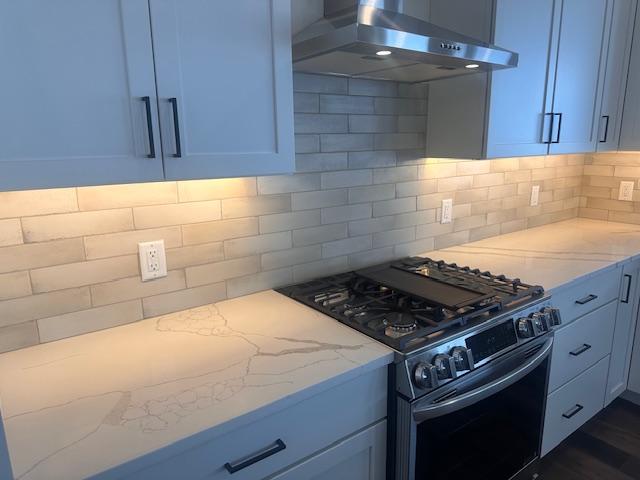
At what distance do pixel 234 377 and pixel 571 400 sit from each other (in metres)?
1.77

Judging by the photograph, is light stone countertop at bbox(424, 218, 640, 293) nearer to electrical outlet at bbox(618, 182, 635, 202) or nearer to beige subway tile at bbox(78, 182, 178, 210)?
electrical outlet at bbox(618, 182, 635, 202)

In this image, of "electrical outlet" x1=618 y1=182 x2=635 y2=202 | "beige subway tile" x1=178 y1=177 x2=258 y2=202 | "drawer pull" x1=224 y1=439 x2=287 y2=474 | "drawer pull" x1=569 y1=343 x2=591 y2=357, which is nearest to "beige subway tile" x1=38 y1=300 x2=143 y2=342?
"beige subway tile" x1=178 y1=177 x2=258 y2=202

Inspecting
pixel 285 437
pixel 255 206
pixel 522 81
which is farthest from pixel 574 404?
pixel 255 206

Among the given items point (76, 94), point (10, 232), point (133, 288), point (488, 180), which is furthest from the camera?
point (488, 180)

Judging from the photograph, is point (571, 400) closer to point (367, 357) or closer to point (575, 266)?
point (575, 266)

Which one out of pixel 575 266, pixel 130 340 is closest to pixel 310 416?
pixel 130 340

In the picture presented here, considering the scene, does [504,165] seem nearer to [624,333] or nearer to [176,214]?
[624,333]

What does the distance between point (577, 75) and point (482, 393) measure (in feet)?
5.78

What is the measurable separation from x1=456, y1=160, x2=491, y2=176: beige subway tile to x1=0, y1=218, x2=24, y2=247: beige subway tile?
6.35 feet

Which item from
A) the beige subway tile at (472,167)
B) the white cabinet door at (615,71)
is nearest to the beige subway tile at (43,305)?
the beige subway tile at (472,167)

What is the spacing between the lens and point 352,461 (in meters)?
1.28

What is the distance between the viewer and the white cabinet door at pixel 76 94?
2.97ft

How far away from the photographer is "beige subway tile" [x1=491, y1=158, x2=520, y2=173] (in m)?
2.50

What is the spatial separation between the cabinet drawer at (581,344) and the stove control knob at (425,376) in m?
0.92
